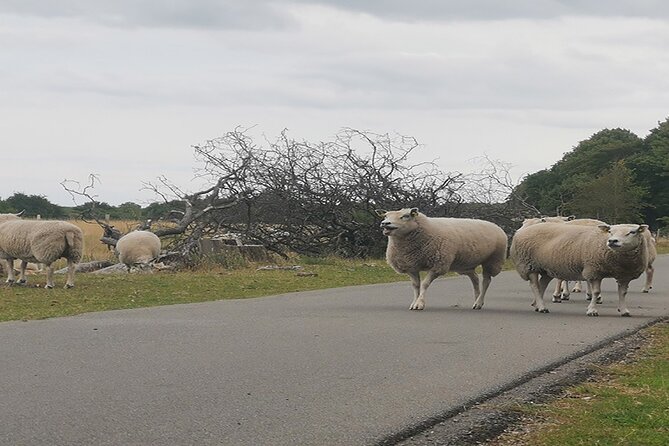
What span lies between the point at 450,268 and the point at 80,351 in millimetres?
7215

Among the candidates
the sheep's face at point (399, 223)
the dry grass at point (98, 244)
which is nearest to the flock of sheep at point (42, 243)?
Answer: the sheep's face at point (399, 223)

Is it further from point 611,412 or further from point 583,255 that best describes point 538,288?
point 611,412

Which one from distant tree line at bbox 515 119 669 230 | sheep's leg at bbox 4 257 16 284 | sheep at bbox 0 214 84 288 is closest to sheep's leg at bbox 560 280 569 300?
sheep at bbox 0 214 84 288

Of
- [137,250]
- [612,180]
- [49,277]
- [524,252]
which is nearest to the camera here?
[524,252]

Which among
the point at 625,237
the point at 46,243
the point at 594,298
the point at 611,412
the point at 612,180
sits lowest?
the point at 611,412

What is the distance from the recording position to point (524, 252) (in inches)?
569

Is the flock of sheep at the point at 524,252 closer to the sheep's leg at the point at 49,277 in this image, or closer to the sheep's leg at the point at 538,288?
the sheep's leg at the point at 538,288

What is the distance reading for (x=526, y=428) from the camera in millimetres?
6078

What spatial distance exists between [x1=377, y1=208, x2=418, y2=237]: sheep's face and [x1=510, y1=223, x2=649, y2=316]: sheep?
5.47 ft

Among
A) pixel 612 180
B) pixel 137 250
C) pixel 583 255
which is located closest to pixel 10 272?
pixel 137 250

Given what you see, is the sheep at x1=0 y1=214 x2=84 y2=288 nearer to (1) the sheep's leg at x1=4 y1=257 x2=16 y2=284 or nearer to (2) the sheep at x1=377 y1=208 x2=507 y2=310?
(1) the sheep's leg at x1=4 y1=257 x2=16 y2=284

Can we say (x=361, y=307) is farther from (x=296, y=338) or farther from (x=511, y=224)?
(x=511, y=224)

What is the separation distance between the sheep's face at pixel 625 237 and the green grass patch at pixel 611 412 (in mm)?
4385

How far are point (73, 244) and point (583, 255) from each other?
31.2ft
